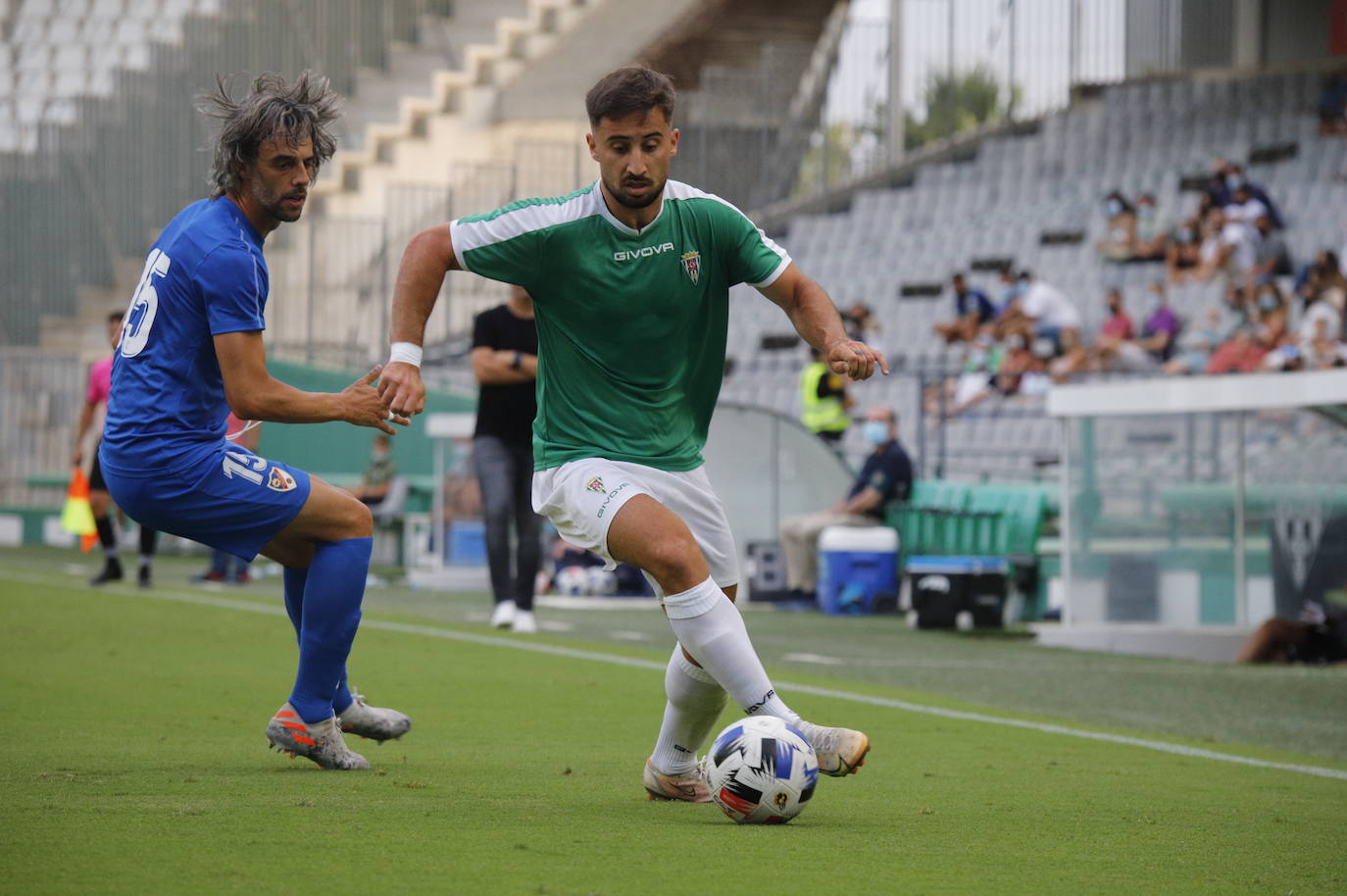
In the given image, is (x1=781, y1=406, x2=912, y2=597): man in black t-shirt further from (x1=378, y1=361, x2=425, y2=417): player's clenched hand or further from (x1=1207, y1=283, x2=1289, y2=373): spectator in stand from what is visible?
(x1=378, y1=361, x2=425, y2=417): player's clenched hand

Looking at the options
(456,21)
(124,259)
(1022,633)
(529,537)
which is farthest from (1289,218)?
(456,21)

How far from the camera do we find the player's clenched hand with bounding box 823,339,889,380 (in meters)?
5.26

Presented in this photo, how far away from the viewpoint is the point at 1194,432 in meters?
13.4

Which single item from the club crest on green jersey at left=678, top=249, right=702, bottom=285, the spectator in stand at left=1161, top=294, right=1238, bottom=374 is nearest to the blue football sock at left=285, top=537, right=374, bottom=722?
the club crest on green jersey at left=678, top=249, right=702, bottom=285

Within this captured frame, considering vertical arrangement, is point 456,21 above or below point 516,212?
above

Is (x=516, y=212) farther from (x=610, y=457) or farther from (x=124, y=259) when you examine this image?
(x=124, y=259)

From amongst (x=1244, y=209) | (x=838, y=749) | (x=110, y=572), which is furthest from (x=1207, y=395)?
(x=1244, y=209)

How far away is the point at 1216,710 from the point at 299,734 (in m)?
5.35

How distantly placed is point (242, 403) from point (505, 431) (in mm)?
6764

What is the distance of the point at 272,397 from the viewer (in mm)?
5570

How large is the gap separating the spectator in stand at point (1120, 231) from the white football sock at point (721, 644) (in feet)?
70.6

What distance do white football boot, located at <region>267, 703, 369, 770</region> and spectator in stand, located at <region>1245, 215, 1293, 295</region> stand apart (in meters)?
18.2

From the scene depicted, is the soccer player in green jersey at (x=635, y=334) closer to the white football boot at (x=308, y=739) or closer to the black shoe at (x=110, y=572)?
the white football boot at (x=308, y=739)

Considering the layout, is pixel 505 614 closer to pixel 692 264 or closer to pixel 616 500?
pixel 692 264
